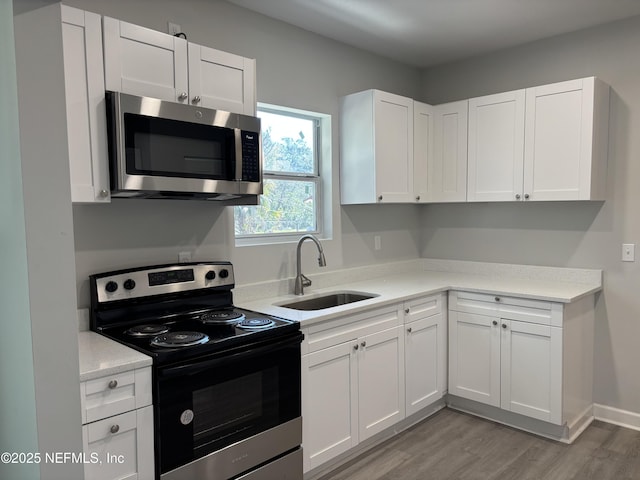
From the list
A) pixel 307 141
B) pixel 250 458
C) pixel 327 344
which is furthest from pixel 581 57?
pixel 250 458

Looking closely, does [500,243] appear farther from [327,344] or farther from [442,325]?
[327,344]

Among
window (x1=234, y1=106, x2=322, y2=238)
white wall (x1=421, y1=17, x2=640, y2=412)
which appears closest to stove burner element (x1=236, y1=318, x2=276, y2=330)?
window (x1=234, y1=106, x2=322, y2=238)

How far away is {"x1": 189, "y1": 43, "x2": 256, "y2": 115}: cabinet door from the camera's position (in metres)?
2.22

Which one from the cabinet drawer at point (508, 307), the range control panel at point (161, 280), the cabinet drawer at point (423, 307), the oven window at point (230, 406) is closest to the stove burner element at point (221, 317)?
the range control panel at point (161, 280)

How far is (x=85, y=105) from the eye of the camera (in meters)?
1.88

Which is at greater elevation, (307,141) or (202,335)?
(307,141)

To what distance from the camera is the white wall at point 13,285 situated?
1.31 m

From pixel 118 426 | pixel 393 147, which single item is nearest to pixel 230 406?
pixel 118 426

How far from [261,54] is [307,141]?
676 mm

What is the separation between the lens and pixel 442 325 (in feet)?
10.8

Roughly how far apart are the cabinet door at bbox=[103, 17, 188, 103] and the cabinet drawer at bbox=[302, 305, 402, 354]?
1280 mm

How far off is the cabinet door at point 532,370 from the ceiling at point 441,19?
6.27 feet

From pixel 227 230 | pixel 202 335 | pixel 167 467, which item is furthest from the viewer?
pixel 227 230

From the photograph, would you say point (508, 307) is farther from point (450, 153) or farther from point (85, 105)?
point (85, 105)
